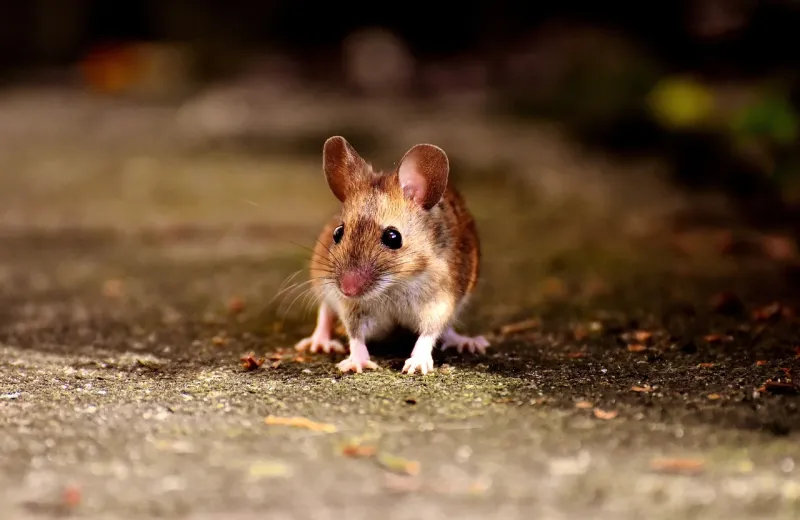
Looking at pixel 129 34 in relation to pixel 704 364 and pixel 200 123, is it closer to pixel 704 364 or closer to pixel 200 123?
pixel 200 123

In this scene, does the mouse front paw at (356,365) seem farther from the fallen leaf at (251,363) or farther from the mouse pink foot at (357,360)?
the fallen leaf at (251,363)

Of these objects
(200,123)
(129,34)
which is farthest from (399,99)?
(129,34)

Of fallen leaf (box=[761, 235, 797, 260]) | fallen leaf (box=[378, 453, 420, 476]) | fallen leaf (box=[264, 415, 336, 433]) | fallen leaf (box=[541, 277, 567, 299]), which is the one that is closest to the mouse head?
fallen leaf (box=[264, 415, 336, 433])

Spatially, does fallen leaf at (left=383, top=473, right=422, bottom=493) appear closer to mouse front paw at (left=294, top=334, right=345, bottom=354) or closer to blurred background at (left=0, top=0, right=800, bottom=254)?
mouse front paw at (left=294, top=334, right=345, bottom=354)

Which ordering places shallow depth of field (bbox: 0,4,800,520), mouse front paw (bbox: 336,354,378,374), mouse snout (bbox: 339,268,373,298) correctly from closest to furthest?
shallow depth of field (bbox: 0,4,800,520) → mouse snout (bbox: 339,268,373,298) → mouse front paw (bbox: 336,354,378,374)

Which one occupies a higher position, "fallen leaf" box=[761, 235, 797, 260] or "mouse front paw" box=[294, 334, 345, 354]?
"fallen leaf" box=[761, 235, 797, 260]
